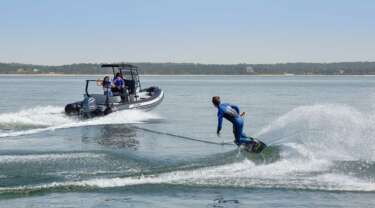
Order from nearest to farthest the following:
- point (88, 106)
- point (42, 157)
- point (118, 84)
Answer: point (42, 157) → point (88, 106) → point (118, 84)

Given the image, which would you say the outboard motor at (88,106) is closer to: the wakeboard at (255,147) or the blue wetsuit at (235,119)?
the blue wetsuit at (235,119)

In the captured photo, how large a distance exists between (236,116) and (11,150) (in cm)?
604

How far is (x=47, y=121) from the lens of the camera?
25.9 meters

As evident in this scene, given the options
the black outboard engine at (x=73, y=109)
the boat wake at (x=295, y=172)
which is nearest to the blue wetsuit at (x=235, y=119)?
the boat wake at (x=295, y=172)

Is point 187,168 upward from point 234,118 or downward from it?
downward

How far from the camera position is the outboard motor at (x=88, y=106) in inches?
1010

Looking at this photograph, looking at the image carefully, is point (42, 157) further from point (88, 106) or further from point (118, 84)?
point (118, 84)

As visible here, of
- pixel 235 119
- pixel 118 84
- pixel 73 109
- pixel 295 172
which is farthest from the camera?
pixel 118 84

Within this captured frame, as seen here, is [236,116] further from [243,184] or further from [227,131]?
[227,131]

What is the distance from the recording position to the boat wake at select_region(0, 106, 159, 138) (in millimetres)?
23291

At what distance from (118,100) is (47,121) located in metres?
3.06

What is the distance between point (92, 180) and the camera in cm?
1234

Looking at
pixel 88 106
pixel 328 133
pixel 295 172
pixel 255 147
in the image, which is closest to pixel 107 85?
pixel 88 106

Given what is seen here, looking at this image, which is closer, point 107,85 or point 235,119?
point 235,119
